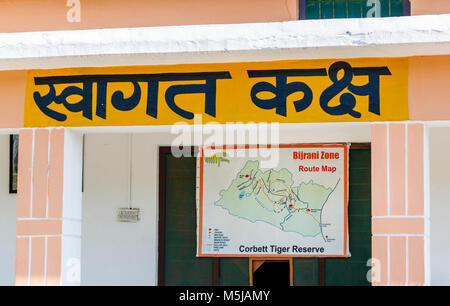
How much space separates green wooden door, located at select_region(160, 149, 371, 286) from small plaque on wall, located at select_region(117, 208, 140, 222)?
14.2 inches

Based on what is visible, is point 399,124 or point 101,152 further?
point 101,152

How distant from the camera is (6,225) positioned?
345 inches

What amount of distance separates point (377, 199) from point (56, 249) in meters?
2.98

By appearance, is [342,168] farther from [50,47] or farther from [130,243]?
[50,47]

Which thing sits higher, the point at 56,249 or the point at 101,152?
the point at 101,152

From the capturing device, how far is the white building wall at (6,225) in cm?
868

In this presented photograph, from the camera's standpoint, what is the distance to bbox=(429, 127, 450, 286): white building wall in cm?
789

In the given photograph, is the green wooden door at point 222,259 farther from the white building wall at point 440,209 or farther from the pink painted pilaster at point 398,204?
the pink painted pilaster at point 398,204

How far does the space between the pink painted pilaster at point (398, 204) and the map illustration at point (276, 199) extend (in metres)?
2.05

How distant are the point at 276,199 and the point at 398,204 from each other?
236cm

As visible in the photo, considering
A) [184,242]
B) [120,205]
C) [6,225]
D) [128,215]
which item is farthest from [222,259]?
[6,225]

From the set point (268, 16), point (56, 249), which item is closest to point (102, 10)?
point (268, 16)
